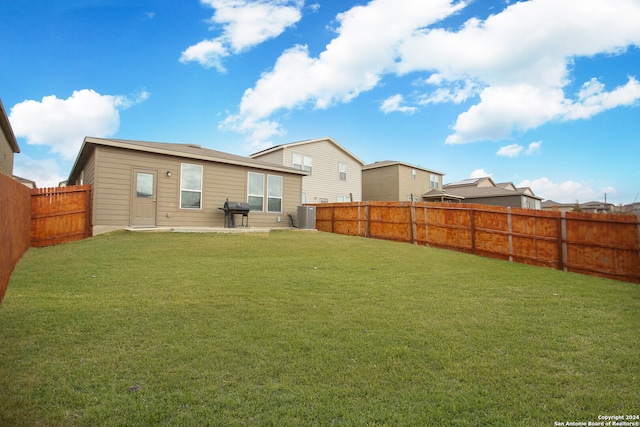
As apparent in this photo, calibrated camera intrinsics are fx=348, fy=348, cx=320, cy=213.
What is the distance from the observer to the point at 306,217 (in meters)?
15.9

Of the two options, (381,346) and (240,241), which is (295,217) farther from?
(381,346)

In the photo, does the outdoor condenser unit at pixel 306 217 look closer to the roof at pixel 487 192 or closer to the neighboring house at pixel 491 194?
the neighboring house at pixel 491 194

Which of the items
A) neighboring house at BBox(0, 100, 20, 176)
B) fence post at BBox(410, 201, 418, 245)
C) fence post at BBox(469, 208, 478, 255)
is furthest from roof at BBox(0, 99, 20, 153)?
fence post at BBox(469, 208, 478, 255)

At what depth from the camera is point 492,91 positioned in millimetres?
13688

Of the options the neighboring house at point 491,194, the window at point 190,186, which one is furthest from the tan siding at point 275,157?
the neighboring house at point 491,194

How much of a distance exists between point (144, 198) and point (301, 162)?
12195mm

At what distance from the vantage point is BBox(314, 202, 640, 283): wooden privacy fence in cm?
775

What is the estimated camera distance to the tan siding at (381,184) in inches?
1147

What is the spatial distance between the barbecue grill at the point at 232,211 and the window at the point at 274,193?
5.44ft

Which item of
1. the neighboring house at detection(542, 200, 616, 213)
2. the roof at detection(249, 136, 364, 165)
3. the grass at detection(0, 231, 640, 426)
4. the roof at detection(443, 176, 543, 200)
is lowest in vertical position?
the grass at detection(0, 231, 640, 426)

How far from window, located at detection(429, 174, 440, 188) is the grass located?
1061 inches

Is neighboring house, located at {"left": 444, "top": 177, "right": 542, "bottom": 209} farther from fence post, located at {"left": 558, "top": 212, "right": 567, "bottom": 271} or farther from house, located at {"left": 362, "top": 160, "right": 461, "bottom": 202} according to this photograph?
fence post, located at {"left": 558, "top": 212, "right": 567, "bottom": 271}

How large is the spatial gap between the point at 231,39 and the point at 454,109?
37.2 feet

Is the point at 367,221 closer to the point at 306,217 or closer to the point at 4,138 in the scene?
the point at 306,217
